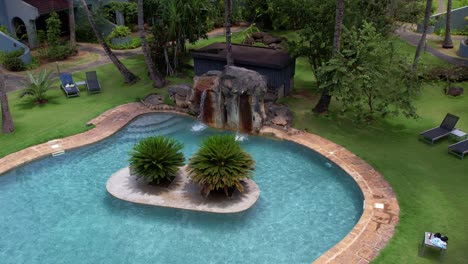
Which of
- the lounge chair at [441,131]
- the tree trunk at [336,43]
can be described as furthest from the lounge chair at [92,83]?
the lounge chair at [441,131]

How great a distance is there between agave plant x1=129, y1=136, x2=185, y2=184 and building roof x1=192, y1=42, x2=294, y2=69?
9.18 m

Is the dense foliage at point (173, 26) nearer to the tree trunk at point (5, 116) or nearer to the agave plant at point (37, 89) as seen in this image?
the agave plant at point (37, 89)

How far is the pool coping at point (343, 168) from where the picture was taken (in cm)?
1255

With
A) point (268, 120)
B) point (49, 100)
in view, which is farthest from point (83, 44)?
point (268, 120)

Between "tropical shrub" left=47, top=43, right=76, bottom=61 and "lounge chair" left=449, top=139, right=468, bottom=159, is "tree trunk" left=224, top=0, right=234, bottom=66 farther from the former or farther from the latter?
"tropical shrub" left=47, top=43, right=76, bottom=61

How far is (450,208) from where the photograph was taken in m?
14.3

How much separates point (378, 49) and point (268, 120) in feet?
19.8

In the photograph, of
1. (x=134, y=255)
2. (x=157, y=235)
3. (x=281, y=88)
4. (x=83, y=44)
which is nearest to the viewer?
(x=134, y=255)

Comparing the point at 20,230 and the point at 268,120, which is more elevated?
the point at 268,120

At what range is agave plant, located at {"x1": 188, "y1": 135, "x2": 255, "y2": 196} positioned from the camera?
48.1 ft

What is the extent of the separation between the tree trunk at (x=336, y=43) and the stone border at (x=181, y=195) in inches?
284

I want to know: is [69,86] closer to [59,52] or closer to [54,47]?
[59,52]

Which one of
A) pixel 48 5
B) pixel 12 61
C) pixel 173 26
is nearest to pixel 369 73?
pixel 173 26

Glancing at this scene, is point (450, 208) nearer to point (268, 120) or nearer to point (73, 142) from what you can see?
point (268, 120)
